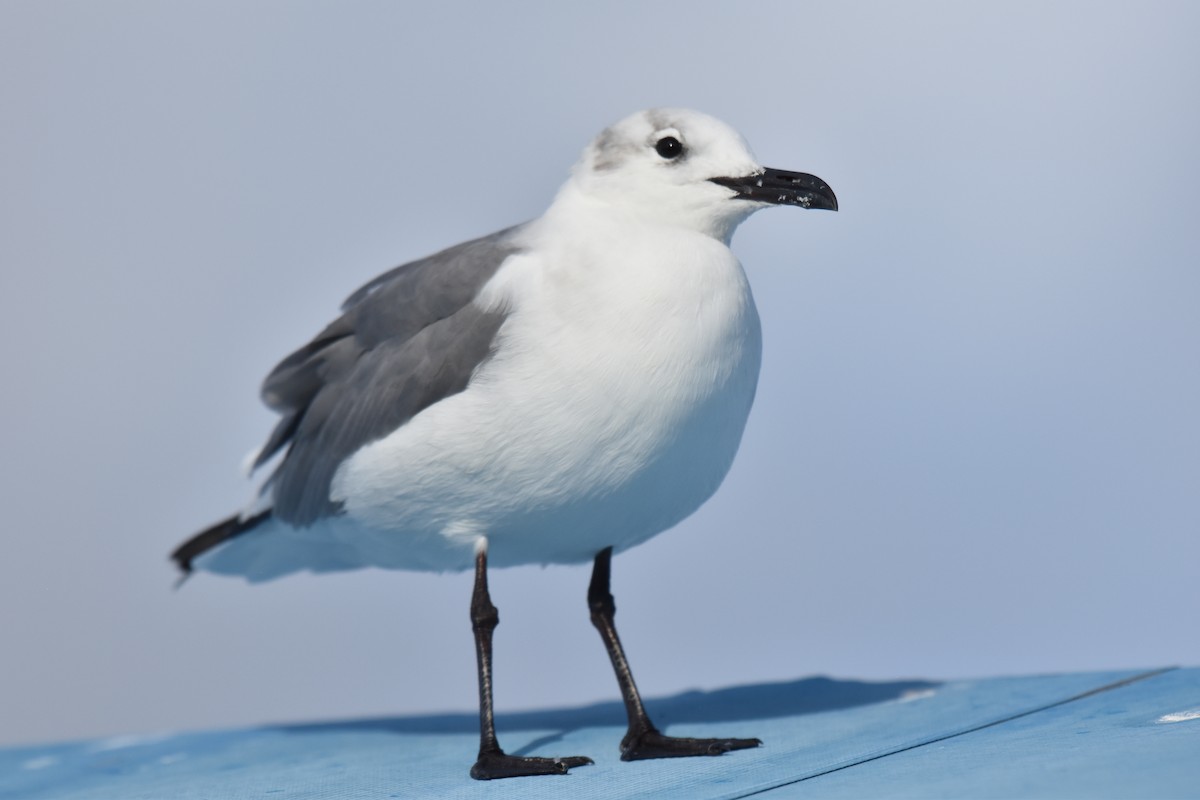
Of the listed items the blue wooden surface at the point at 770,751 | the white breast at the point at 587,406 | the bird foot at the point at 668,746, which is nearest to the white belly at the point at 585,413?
the white breast at the point at 587,406

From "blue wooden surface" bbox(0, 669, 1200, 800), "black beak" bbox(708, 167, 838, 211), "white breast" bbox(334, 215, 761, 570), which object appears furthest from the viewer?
"black beak" bbox(708, 167, 838, 211)

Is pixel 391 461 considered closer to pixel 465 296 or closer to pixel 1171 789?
pixel 465 296

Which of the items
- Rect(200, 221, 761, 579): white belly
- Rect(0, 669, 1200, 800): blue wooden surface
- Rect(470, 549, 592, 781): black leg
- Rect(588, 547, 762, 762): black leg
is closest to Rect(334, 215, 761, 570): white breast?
Rect(200, 221, 761, 579): white belly

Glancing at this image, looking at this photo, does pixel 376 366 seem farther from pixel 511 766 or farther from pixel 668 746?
pixel 668 746

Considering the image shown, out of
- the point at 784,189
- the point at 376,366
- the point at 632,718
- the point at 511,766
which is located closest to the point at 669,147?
the point at 784,189

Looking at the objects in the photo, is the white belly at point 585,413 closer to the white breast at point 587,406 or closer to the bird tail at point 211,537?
the white breast at point 587,406

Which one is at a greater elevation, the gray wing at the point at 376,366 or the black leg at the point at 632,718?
the gray wing at the point at 376,366

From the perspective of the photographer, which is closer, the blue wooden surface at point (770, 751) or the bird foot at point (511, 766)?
Result: the blue wooden surface at point (770, 751)

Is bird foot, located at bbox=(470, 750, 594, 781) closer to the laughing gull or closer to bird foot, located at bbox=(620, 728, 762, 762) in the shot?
the laughing gull
